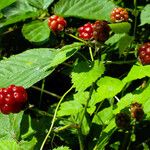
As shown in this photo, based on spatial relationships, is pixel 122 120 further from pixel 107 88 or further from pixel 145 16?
pixel 145 16

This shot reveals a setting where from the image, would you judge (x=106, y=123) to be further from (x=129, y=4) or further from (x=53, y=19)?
(x=129, y=4)

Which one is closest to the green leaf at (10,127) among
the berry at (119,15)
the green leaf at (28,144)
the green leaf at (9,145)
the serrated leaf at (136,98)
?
the green leaf at (28,144)

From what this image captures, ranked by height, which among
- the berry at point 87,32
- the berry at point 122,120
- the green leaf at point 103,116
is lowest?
the green leaf at point 103,116

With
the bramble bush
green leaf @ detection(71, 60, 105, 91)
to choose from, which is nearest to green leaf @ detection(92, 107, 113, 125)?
the bramble bush

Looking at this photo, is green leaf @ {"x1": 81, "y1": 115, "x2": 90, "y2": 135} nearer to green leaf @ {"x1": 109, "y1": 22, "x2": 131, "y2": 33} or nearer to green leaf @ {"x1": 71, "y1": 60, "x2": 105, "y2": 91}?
green leaf @ {"x1": 71, "y1": 60, "x2": 105, "y2": 91}

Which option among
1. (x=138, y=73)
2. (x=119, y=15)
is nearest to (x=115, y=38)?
(x=119, y=15)

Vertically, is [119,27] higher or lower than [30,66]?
higher

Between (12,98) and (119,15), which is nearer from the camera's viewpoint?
(12,98)

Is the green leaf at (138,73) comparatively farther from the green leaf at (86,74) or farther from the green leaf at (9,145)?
the green leaf at (9,145)
